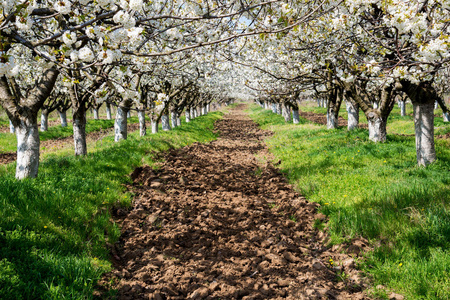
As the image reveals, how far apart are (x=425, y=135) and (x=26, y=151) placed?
33.0 ft

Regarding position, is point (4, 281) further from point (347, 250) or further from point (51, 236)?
point (347, 250)

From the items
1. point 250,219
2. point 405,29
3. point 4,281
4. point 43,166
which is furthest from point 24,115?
point 405,29

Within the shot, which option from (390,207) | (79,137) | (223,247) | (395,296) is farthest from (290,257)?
(79,137)

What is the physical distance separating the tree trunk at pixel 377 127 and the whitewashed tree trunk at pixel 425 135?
2.58 metres

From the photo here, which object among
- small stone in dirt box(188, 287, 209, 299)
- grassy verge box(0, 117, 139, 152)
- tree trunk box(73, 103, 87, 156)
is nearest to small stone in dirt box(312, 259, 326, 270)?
small stone in dirt box(188, 287, 209, 299)

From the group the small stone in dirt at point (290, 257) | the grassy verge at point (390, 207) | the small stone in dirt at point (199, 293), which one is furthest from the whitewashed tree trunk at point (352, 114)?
the small stone in dirt at point (199, 293)

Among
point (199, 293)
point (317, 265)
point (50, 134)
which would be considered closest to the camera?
point (199, 293)

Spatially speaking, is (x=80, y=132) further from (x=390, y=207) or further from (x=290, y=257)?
(x=390, y=207)

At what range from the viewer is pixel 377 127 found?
1046 cm

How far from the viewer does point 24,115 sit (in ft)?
19.3

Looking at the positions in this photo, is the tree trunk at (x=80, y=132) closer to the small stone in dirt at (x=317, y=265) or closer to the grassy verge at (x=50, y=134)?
the grassy verge at (x=50, y=134)

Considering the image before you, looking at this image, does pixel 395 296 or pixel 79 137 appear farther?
pixel 79 137

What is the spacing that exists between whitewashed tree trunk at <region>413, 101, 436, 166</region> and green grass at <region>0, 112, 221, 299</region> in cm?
793

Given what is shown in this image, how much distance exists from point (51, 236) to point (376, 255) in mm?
4781
